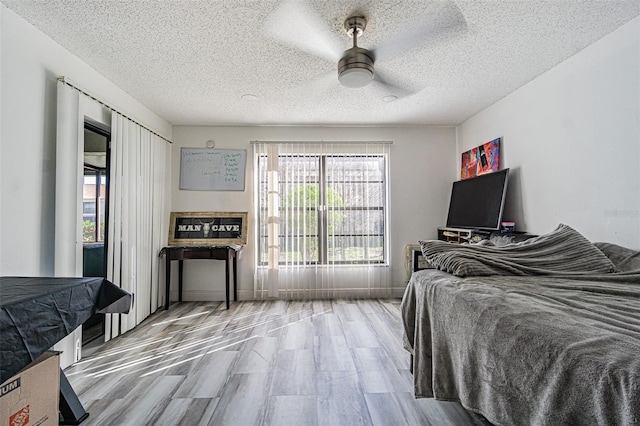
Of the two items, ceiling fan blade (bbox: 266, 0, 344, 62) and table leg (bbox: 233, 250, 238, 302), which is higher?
ceiling fan blade (bbox: 266, 0, 344, 62)

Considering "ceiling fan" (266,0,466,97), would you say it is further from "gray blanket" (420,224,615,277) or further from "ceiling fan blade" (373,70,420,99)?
"gray blanket" (420,224,615,277)

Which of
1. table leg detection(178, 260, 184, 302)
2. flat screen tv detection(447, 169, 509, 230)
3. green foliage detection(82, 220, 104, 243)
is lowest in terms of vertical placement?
table leg detection(178, 260, 184, 302)

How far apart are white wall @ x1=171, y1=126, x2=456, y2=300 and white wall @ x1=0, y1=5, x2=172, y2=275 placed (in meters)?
1.93

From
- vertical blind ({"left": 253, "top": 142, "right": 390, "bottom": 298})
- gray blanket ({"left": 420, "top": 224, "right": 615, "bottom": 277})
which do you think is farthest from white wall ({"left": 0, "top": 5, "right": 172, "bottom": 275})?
gray blanket ({"left": 420, "top": 224, "right": 615, "bottom": 277})

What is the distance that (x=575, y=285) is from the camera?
1.48m

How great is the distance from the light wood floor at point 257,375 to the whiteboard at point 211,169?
5.66 ft

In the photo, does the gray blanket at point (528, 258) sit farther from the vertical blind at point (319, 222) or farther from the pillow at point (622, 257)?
the vertical blind at point (319, 222)

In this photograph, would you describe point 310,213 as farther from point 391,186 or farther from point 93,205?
point 93,205

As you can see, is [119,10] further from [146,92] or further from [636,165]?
[636,165]

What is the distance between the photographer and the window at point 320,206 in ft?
13.3

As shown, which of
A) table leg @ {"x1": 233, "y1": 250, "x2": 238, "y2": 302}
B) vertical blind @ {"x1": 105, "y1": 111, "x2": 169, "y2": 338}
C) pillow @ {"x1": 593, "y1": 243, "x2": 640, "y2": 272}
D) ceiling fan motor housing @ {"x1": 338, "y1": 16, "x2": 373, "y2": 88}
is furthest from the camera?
table leg @ {"x1": 233, "y1": 250, "x2": 238, "y2": 302}

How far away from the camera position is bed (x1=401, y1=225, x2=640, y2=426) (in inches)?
30.0

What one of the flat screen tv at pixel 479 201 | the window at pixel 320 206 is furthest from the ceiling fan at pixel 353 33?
the window at pixel 320 206

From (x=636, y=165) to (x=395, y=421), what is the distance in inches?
85.3
